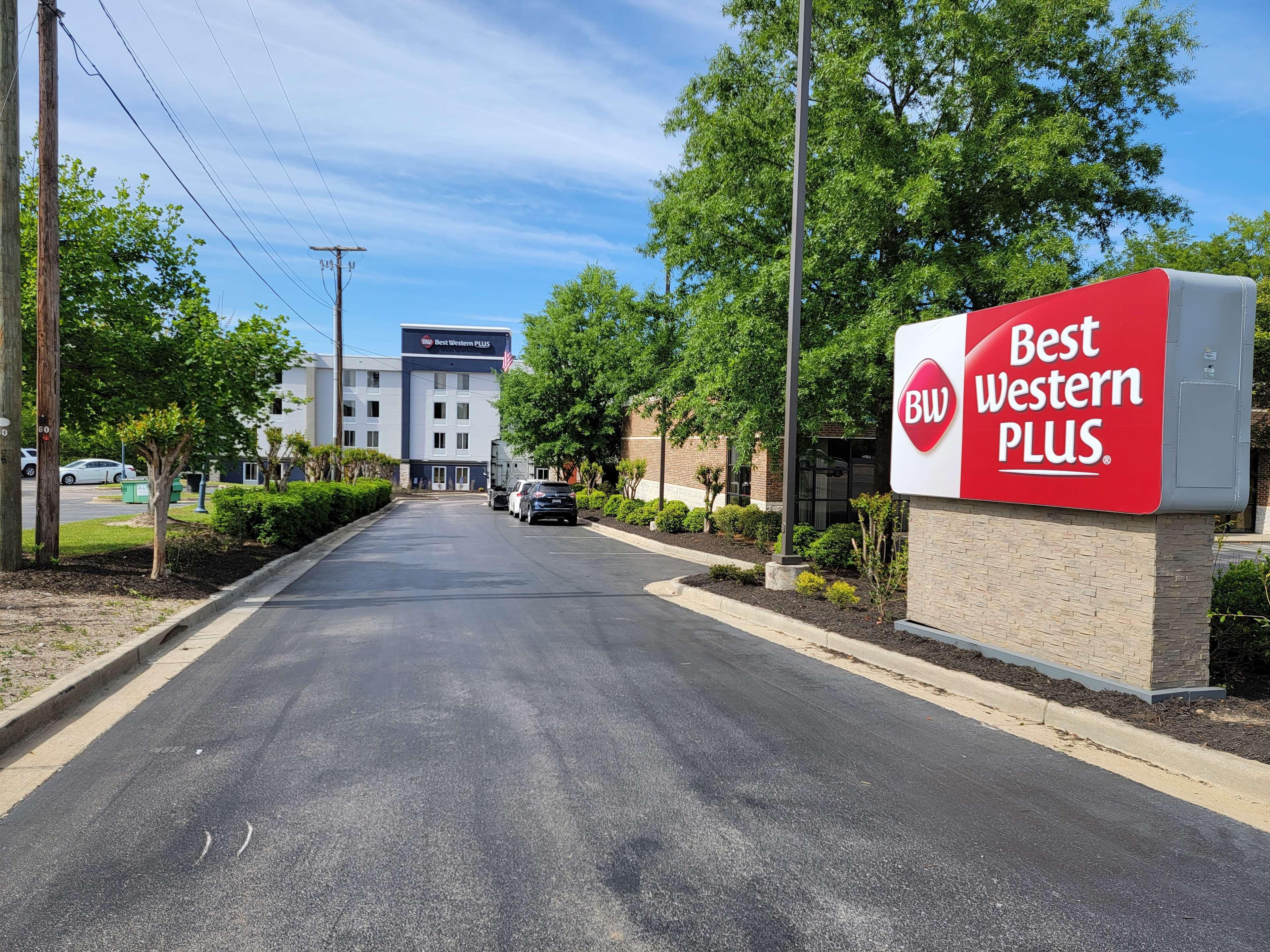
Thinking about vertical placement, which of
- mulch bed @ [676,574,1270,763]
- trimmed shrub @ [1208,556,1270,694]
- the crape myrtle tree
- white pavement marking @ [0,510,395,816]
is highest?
the crape myrtle tree

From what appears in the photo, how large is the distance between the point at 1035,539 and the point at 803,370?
639cm

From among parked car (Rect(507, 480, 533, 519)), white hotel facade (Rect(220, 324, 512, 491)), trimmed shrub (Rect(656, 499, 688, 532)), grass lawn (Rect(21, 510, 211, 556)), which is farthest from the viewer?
white hotel facade (Rect(220, 324, 512, 491))

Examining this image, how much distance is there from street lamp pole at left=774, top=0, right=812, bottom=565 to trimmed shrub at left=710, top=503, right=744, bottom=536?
9.73 meters

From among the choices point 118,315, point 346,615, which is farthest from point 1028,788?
point 118,315

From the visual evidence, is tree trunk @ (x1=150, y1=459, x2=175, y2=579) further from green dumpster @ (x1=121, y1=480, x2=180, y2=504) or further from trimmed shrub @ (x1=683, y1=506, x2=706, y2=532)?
green dumpster @ (x1=121, y1=480, x2=180, y2=504)

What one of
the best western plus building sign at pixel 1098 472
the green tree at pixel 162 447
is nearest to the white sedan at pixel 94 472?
the green tree at pixel 162 447

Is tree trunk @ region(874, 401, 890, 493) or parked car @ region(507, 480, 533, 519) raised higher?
tree trunk @ region(874, 401, 890, 493)

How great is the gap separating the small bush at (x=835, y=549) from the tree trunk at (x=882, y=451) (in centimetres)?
141

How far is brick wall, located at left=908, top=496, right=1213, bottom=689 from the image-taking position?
609cm

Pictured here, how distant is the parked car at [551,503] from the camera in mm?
30109

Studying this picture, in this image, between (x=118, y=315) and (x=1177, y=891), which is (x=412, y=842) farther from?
(x=118, y=315)

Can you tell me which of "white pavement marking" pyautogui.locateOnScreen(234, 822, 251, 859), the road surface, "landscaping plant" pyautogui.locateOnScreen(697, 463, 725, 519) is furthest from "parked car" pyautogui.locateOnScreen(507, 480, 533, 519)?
"white pavement marking" pyautogui.locateOnScreen(234, 822, 251, 859)

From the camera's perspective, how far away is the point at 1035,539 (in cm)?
718

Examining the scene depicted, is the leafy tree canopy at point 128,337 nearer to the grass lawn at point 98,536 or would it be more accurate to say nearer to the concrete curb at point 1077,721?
the grass lawn at point 98,536
